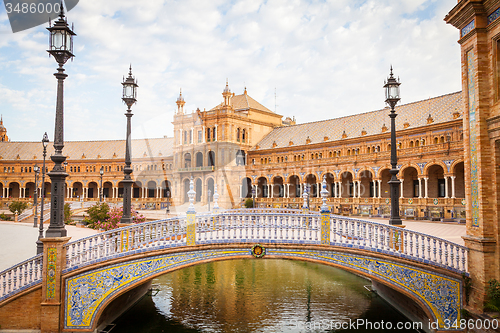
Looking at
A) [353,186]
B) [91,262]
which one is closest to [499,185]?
[91,262]

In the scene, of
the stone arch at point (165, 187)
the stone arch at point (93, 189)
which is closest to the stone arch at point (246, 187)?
the stone arch at point (165, 187)

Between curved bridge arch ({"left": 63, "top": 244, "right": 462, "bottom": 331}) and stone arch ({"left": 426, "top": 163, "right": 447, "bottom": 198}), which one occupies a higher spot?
stone arch ({"left": 426, "top": 163, "right": 447, "bottom": 198})

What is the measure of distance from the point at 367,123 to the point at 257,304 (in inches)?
1466

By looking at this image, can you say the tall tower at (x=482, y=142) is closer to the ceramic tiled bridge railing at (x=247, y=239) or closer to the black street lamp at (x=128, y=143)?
the ceramic tiled bridge railing at (x=247, y=239)

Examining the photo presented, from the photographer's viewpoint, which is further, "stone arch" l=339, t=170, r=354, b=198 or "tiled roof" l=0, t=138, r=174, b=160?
"tiled roof" l=0, t=138, r=174, b=160

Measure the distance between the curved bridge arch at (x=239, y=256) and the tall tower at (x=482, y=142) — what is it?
2.79ft

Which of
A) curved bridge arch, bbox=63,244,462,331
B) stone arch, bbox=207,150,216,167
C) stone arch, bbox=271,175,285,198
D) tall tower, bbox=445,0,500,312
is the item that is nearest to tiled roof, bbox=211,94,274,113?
stone arch, bbox=207,150,216,167

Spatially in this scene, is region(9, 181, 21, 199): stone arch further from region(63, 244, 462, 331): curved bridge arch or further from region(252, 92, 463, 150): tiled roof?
region(63, 244, 462, 331): curved bridge arch

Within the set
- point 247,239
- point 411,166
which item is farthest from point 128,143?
Result: point 411,166

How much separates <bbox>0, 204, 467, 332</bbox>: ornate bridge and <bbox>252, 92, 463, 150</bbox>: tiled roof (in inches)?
1164

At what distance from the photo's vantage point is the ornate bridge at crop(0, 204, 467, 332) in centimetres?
1080

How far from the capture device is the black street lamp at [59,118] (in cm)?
1060

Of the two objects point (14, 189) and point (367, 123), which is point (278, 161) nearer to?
point (367, 123)

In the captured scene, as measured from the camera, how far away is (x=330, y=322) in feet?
43.7
